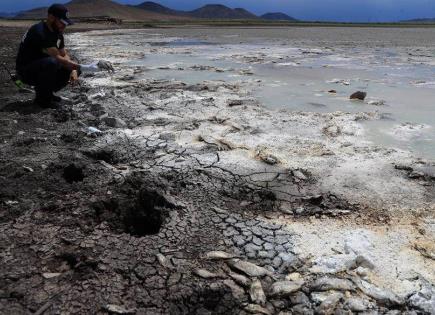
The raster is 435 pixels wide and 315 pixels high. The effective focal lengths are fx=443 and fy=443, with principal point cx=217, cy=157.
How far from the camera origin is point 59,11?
5445 millimetres

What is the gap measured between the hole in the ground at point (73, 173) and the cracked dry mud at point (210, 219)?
1cm

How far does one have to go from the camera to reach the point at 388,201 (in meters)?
3.52

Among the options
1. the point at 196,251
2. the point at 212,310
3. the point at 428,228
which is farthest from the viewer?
the point at 428,228

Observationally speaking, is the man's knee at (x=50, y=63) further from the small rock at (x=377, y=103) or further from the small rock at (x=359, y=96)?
the small rock at (x=377, y=103)

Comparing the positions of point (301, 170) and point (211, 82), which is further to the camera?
point (211, 82)

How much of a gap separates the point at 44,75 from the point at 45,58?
224 mm

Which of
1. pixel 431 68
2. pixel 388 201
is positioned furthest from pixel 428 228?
pixel 431 68

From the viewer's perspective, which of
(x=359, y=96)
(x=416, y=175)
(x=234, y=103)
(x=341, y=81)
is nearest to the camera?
(x=416, y=175)

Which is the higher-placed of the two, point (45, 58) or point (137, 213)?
point (45, 58)

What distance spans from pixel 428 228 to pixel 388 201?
16.9 inches

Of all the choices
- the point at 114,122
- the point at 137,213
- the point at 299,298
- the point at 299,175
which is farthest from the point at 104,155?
the point at 299,298

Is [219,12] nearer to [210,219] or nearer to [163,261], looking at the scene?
[210,219]

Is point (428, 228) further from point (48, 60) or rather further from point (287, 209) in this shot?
point (48, 60)

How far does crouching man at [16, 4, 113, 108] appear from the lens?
569cm
